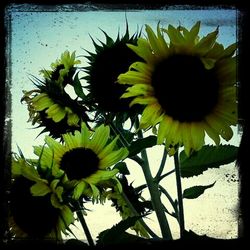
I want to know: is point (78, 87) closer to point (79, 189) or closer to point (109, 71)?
point (109, 71)

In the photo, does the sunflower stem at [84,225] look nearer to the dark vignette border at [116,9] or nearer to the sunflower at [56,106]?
the dark vignette border at [116,9]

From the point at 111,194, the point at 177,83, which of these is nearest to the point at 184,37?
the point at 177,83

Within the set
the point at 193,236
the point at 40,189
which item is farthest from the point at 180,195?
the point at 40,189

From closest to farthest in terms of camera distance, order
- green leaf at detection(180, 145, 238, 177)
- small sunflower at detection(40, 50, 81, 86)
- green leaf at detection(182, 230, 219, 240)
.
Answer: green leaf at detection(182, 230, 219, 240) < green leaf at detection(180, 145, 238, 177) < small sunflower at detection(40, 50, 81, 86)

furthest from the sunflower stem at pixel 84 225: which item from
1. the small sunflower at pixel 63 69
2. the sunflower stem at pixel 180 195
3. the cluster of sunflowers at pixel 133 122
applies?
the small sunflower at pixel 63 69

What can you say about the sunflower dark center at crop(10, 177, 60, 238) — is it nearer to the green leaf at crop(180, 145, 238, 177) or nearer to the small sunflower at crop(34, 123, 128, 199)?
the small sunflower at crop(34, 123, 128, 199)

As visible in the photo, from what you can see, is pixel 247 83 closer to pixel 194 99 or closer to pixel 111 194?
pixel 194 99

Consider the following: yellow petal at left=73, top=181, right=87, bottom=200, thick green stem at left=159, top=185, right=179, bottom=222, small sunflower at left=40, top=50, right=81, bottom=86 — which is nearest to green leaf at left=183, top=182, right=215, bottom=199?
thick green stem at left=159, top=185, right=179, bottom=222
